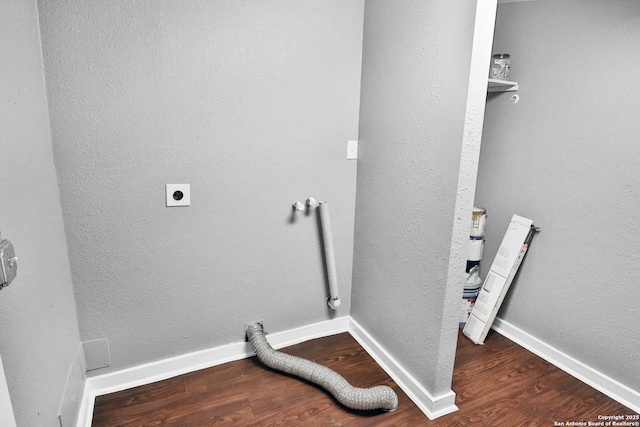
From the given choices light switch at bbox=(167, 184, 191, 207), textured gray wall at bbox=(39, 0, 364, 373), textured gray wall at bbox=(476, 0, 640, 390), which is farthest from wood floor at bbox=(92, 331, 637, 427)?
light switch at bbox=(167, 184, 191, 207)

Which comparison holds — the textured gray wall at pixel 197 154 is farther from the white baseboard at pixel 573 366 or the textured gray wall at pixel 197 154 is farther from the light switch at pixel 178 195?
the white baseboard at pixel 573 366

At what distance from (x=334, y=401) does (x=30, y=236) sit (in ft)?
4.35

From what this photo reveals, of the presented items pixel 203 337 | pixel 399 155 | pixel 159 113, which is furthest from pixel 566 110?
pixel 203 337

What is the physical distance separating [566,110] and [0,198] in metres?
2.27

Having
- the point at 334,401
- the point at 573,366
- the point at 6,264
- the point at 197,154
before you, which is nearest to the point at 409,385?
the point at 334,401

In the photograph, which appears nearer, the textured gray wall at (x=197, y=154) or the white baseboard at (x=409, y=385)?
the textured gray wall at (x=197, y=154)

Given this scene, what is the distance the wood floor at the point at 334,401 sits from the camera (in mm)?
1455

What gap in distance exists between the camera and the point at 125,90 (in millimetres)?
1382

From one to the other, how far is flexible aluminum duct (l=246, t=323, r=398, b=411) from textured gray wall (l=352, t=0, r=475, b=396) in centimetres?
21

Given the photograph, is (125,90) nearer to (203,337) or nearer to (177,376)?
(203,337)

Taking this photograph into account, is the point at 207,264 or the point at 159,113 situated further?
the point at 207,264

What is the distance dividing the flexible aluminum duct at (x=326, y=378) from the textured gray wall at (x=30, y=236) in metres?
0.77

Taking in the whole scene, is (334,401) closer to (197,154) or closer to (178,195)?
(178,195)

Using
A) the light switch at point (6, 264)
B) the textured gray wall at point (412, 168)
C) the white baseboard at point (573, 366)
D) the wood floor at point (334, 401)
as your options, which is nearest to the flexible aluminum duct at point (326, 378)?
the wood floor at point (334, 401)
